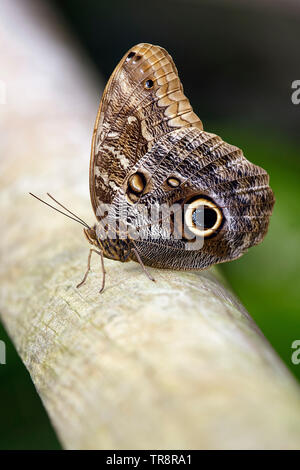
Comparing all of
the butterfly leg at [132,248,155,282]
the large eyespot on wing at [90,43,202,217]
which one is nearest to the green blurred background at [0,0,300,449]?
the large eyespot on wing at [90,43,202,217]

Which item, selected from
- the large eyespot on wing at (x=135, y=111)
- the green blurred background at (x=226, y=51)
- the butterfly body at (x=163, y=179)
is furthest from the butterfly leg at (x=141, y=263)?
the green blurred background at (x=226, y=51)

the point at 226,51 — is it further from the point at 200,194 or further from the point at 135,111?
the point at 200,194

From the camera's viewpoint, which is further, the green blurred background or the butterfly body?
the green blurred background

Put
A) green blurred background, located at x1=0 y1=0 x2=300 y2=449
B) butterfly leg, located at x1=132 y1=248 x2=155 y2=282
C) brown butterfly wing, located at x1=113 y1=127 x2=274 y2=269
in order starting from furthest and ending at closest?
1. green blurred background, located at x1=0 y1=0 x2=300 y2=449
2. brown butterfly wing, located at x1=113 y1=127 x2=274 y2=269
3. butterfly leg, located at x1=132 y1=248 x2=155 y2=282

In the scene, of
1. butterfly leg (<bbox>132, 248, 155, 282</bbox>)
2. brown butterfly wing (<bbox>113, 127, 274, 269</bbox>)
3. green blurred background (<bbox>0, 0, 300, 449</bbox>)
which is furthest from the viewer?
green blurred background (<bbox>0, 0, 300, 449</bbox>)

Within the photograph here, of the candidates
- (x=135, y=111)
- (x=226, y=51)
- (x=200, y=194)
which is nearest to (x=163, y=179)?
(x=200, y=194)

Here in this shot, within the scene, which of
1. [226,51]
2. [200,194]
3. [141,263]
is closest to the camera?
[141,263]

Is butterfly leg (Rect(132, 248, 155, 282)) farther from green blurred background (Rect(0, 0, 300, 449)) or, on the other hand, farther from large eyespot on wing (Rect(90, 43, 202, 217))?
green blurred background (Rect(0, 0, 300, 449))

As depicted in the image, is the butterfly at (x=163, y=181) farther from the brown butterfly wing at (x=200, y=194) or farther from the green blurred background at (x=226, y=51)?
the green blurred background at (x=226, y=51)
